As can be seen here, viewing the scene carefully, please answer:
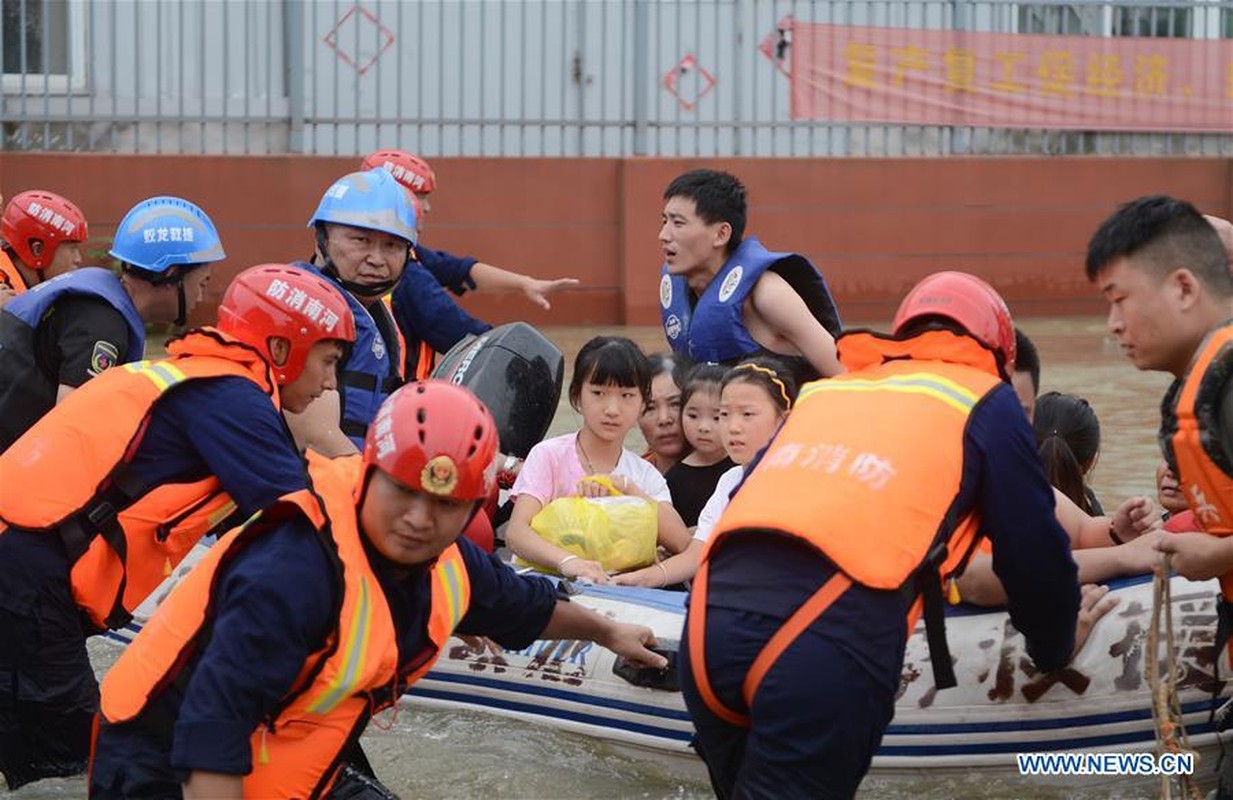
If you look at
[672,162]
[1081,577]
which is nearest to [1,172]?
[672,162]

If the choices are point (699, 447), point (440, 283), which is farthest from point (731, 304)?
point (440, 283)

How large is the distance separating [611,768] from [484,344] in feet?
6.34

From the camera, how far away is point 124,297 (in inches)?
219

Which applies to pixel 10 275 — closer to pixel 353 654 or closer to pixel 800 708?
pixel 353 654

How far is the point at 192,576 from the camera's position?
3.54 meters

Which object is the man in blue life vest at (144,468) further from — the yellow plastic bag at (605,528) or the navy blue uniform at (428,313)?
the navy blue uniform at (428,313)

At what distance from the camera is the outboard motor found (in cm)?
673

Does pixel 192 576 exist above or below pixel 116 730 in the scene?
above

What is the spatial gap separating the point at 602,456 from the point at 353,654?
2.81m

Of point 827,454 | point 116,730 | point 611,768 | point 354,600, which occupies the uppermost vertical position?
point 827,454

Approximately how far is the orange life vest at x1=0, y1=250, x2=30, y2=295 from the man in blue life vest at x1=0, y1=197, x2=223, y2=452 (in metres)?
2.05

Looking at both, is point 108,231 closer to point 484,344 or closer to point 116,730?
point 484,344

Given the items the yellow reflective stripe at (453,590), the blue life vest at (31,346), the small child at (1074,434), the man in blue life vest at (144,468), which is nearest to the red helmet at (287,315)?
the man in blue life vest at (144,468)

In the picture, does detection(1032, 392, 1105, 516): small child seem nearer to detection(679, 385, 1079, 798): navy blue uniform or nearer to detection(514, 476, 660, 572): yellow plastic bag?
detection(514, 476, 660, 572): yellow plastic bag
